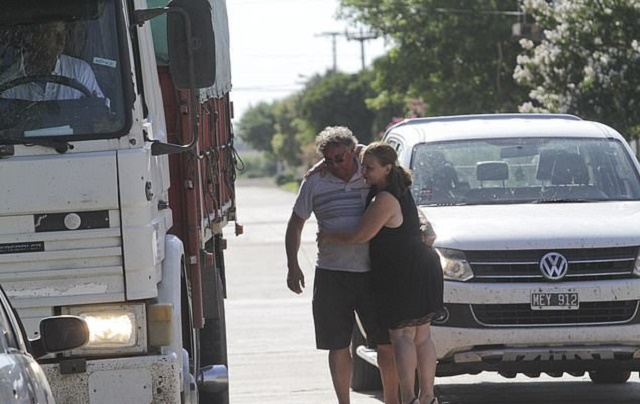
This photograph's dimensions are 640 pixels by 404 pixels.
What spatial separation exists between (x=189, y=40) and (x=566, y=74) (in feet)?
75.5

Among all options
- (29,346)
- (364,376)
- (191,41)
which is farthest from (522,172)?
(29,346)

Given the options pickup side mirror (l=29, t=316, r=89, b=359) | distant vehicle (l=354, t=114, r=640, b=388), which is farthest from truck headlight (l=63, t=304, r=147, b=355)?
distant vehicle (l=354, t=114, r=640, b=388)

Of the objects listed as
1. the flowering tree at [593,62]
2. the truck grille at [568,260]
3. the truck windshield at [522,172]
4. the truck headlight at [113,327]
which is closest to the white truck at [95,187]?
the truck headlight at [113,327]

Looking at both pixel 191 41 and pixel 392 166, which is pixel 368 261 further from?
pixel 191 41

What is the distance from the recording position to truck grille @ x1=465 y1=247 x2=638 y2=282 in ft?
34.9

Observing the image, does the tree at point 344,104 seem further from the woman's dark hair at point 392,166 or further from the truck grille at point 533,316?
the woman's dark hair at point 392,166

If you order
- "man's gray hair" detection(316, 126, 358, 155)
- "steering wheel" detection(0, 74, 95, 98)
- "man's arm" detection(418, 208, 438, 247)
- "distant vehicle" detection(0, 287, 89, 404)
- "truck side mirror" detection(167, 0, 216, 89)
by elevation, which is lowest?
"man's arm" detection(418, 208, 438, 247)

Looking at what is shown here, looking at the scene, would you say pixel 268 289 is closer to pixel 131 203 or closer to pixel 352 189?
pixel 352 189

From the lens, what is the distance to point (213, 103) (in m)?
10.8

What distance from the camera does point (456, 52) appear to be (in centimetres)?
5434

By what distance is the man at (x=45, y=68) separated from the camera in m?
7.88

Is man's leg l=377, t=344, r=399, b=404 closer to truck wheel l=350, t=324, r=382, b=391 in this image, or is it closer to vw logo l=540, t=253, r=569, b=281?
vw logo l=540, t=253, r=569, b=281

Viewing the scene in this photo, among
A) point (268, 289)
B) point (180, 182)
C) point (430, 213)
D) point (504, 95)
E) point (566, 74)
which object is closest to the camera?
point (180, 182)

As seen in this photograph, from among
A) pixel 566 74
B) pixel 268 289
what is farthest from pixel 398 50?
pixel 268 289
